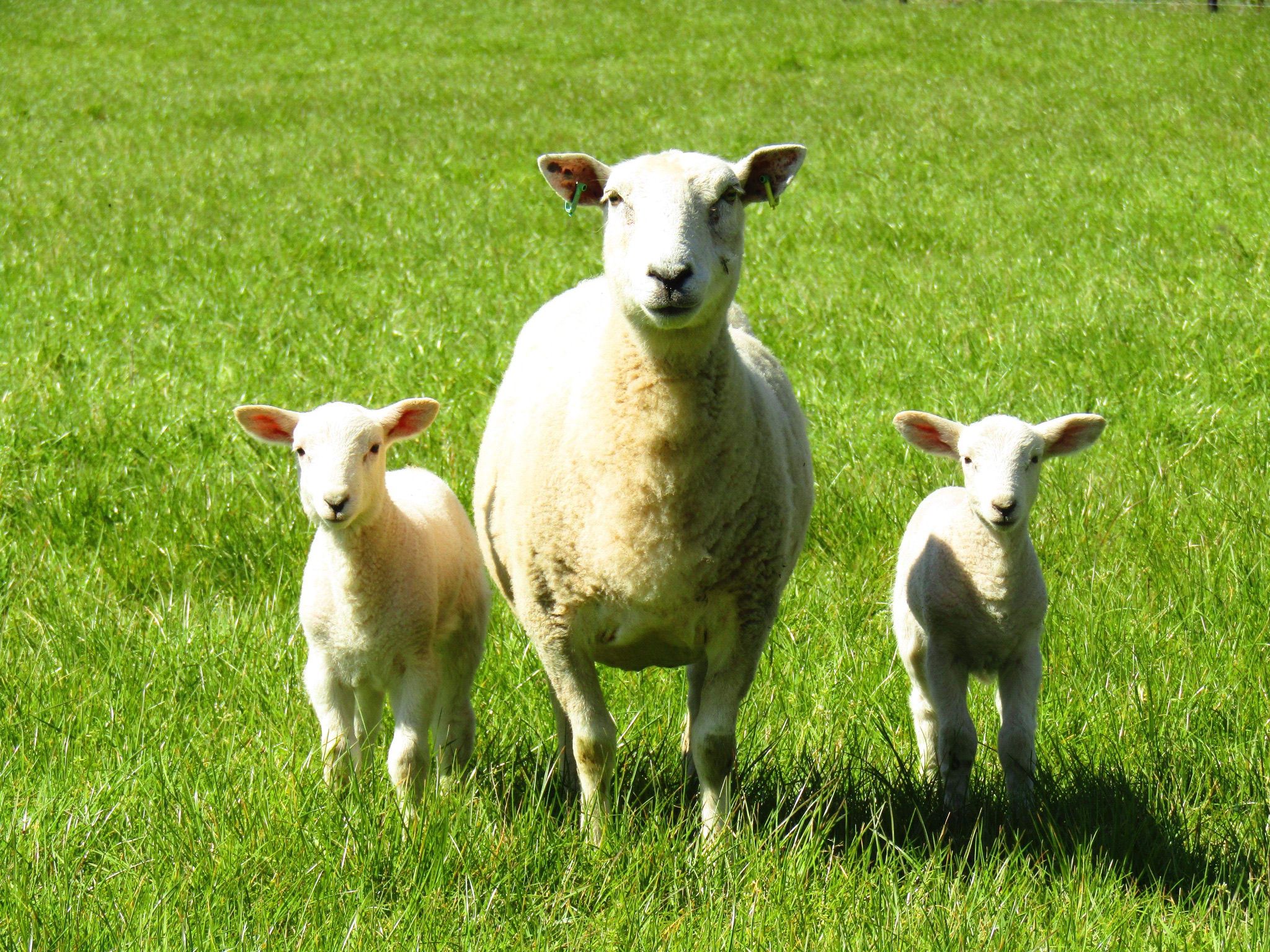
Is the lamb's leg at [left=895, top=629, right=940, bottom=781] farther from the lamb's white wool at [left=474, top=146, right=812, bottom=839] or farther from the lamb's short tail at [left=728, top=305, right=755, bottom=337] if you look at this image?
the lamb's short tail at [left=728, top=305, right=755, bottom=337]

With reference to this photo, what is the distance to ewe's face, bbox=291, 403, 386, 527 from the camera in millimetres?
3250

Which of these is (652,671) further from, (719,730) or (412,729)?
(412,729)

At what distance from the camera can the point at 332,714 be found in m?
3.53

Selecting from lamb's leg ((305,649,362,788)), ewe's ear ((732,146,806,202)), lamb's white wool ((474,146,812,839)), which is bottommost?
lamb's leg ((305,649,362,788))

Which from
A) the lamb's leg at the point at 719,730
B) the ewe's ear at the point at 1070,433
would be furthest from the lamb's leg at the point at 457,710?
the ewe's ear at the point at 1070,433

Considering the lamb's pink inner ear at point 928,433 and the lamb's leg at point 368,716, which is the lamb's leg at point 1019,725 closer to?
the lamb's pink inner ear at point 928,433

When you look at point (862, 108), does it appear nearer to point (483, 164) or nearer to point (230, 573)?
point (483, 164)

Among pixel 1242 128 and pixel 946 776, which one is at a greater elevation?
pixel 1242 128

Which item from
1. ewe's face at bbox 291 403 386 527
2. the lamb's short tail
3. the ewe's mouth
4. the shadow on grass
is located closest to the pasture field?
the shadow on grass

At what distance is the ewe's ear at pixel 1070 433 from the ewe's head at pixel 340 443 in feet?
5.14

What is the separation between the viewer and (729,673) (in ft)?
11.2

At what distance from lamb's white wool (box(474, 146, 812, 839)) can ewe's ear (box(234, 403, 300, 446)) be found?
593 millimetres

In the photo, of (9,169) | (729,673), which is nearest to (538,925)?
(729,673)

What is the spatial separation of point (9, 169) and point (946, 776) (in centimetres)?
1191
